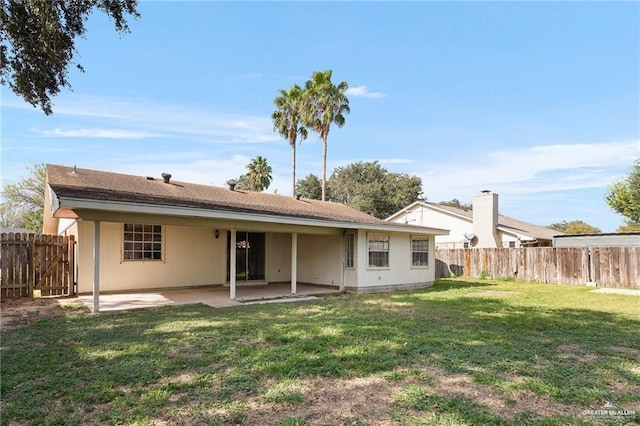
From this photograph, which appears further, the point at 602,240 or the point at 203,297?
the point at 602,240

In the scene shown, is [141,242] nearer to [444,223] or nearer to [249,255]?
[249,255]

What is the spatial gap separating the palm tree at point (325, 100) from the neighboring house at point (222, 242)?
454 inches

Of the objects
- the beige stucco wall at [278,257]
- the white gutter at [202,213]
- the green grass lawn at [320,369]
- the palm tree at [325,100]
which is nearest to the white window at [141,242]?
the white gutter at [202,213]

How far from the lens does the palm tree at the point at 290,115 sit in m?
26.8

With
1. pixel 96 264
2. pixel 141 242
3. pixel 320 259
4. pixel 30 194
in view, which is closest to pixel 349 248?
pixel 320 259

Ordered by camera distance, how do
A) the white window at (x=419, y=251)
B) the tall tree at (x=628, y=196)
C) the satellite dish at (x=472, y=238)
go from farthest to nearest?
the tall tree at (x=628, y=196)
the satellite dish at (x=472, y=238)
the white window at (x=419, y=251)

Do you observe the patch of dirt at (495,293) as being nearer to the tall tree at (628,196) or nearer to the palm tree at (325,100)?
the palm tree at (325,100)

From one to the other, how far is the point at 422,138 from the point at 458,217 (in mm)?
5801

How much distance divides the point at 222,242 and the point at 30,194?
25915mm

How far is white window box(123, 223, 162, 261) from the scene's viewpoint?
459 inches

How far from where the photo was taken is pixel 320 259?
13.8m

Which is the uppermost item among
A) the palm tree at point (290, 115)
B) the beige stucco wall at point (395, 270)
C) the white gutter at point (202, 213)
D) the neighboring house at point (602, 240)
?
the palm tree at point (290, 115)

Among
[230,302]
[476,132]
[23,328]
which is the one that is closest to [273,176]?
[476,132]

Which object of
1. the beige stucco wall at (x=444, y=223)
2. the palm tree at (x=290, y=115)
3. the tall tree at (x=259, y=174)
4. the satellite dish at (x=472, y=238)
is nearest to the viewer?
Result: the satellite dish at (x=472, y=238)
